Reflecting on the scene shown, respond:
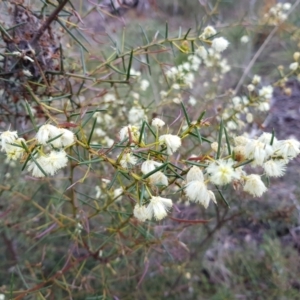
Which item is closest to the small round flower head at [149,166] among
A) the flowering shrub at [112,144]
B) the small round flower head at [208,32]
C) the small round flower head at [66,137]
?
the flowering shrub at [112,144]

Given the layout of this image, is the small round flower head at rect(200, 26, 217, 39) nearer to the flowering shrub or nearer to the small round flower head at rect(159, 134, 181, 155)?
the flowering shrub

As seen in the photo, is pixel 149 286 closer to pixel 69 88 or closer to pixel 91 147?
pixel 69 88

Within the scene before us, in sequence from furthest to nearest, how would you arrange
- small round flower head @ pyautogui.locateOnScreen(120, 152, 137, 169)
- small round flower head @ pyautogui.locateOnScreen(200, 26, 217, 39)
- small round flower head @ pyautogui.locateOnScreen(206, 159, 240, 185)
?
1. small round flower head @ pyautogui.locateOnScreen(200, 26, 217, 39)
2. small round flower head @ pyautogui.locateOnScreen(120, 152, 137, 169)
3. small round flower head @ pyautogui.locateOnScreen(206, 159, 240, 185)

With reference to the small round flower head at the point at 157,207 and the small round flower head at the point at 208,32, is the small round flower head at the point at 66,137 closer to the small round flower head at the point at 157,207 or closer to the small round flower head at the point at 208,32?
the small round flower head at the point at 157,207

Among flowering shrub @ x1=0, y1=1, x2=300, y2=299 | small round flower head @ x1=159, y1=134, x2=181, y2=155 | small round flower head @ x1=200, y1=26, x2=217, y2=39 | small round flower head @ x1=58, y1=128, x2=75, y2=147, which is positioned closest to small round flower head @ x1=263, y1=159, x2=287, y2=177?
flowering shrub @ x1=0, y1=1, x2=300, y2=299

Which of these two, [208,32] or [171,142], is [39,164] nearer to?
[171,142]

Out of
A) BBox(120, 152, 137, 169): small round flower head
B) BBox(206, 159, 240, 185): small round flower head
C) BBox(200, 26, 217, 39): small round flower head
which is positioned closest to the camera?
BBox(206, 159, 240, 185): small round flower head

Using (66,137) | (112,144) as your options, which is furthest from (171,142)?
(112,144)
